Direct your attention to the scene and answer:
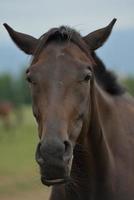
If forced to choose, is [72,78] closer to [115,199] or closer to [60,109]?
[60,109]

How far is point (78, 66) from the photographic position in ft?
18.2

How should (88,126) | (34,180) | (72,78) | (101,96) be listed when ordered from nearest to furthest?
(72,78) < (88,126) < (101,96) < (34,180)

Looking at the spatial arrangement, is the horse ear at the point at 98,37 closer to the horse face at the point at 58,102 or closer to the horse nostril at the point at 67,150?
the horse face at the point at 58,102

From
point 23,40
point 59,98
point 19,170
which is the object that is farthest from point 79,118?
point 19,170

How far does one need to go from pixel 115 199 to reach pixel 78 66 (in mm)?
1401

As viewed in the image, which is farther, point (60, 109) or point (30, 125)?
point (30, 125)

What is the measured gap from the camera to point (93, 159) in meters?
6.15

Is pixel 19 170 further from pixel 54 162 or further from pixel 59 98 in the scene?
pixel 54 162

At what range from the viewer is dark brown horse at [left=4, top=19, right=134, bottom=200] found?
205 inches

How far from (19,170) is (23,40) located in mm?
16951

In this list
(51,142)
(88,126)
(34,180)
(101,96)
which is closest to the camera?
(51,142)

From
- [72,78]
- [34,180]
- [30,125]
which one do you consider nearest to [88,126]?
[72,78]

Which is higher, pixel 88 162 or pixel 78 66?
pixel 78 66

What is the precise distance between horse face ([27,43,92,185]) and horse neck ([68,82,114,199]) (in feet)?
1.19
